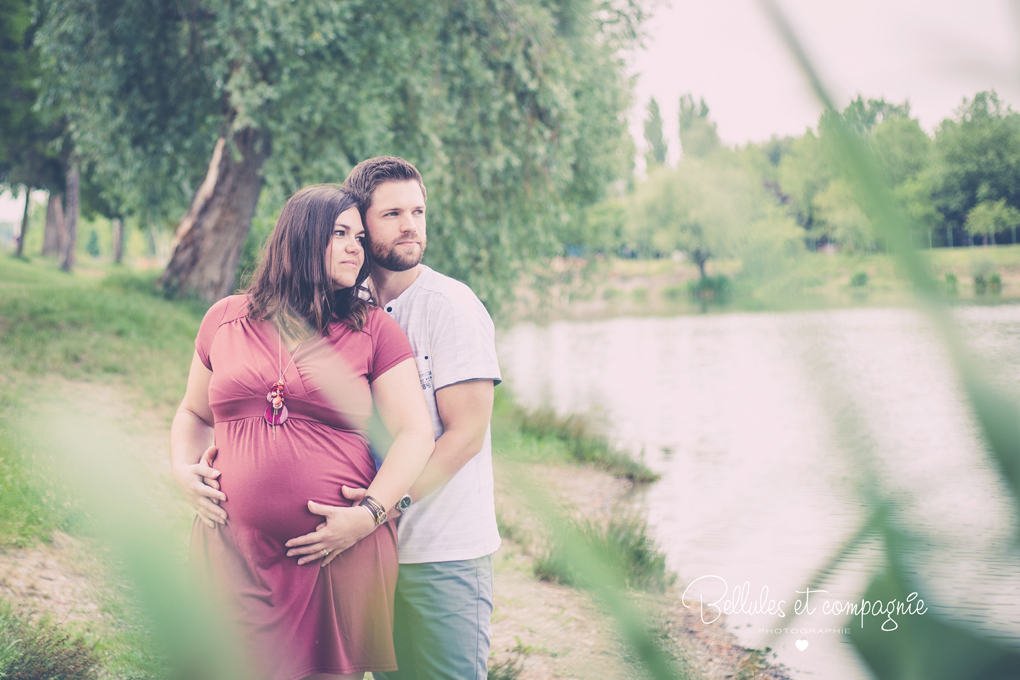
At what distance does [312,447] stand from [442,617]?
22.8 inches

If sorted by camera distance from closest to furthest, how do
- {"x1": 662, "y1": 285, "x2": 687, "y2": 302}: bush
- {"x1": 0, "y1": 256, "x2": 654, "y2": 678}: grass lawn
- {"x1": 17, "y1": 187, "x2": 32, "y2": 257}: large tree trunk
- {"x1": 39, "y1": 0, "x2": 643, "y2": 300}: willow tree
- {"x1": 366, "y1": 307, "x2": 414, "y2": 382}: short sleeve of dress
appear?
{"x1": 662, "y1": 285, "x2": 687, "y2": 302}: bush → {"x1": 366, "y1": 307, "x2": 414, "y2": 382}: short sleeve of dress → {"x1": 0, "y1": 256, "x2": 654, "y2": 678}: grass lawn → {"x1": 39, "y1": 0, "x2": 643, "y2": 300}: willow tree → {"x1": 17, "y1": 187, "x2": 32, "y2": 257}: large tree trunk

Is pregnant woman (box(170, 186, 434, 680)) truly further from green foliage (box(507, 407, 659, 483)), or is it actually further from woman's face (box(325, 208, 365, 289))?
green foliage (box(507, 407, 659, 483))

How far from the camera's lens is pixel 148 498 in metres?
0.64

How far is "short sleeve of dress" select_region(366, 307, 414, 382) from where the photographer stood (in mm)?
1806

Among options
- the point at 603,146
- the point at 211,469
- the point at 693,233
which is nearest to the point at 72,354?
the point at 211,469

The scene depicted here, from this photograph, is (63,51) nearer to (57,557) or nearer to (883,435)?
(57,557)

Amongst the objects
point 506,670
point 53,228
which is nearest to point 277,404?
point 506,670

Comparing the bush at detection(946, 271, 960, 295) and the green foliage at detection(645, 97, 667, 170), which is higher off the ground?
the green foliage at detection(645, 97, 667, 170)

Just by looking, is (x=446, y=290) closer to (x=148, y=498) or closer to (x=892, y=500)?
(x=148, y=498)

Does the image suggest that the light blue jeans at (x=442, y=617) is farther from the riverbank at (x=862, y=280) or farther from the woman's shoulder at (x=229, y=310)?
the riverbank at (x=862, y=280)

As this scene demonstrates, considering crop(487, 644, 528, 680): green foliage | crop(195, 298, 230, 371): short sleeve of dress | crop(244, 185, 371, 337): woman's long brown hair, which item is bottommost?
crop(487, 644, 528, 680): green foliage

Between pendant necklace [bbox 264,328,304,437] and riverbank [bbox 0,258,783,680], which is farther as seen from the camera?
pendant necklace [bbox 264,328,304,437]

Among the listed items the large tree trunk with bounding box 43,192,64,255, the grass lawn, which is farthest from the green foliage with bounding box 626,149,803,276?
the large tree trunk with bounding box 43,192,64,255

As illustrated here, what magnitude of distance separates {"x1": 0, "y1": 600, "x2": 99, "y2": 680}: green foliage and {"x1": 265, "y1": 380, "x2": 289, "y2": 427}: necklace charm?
1955 mm
